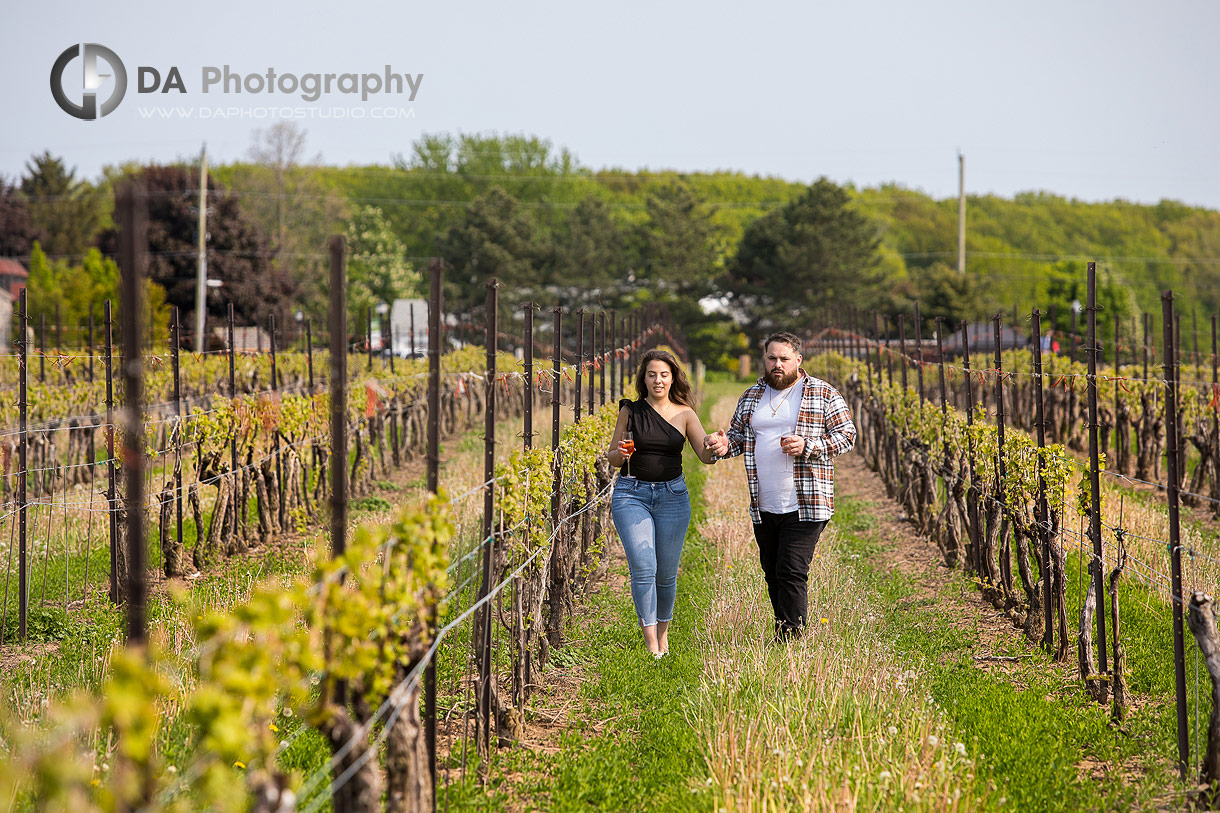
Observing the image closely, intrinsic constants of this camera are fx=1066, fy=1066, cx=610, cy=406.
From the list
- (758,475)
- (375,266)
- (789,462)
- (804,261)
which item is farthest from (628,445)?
(375,266)

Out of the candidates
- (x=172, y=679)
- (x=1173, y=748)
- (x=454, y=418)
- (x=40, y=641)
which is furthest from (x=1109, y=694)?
(x=454, y=418)

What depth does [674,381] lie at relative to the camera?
17.1 feet

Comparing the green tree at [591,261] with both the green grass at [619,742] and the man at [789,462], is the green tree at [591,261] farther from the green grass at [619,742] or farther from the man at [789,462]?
the man at [789,462]

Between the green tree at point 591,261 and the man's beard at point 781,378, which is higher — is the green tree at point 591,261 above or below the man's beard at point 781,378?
above

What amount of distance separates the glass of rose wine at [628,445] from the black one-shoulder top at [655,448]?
2 cm

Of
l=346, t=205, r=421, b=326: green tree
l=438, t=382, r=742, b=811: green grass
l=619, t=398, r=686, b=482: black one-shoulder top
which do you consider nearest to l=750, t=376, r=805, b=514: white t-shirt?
l=619, t=398, r=686, b=482: black one-shoulder top

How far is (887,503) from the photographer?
10.6 meters

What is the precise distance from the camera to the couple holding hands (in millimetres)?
4938

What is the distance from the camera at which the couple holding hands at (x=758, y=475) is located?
4938 millimetres

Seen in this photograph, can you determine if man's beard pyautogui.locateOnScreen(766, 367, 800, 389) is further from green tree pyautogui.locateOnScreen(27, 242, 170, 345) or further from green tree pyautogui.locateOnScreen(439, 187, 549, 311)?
green tree pyautogui.locateOnScreen(439, 187, 549, 311)

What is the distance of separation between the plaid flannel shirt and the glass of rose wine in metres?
0.46

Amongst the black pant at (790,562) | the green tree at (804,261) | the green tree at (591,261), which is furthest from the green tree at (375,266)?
the black pant at (790,562)

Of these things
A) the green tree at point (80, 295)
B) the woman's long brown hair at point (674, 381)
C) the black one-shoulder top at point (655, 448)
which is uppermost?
the green tree at point (80, 295)

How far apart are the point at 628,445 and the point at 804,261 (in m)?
34.4
